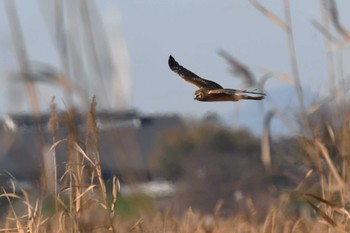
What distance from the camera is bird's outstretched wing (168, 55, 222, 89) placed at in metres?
2.48

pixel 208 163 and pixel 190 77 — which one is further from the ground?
pixel 190 77

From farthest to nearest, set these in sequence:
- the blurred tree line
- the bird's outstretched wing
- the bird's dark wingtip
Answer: the blurred tree line, the bird's dark wingtip, the bird's outstretched wing

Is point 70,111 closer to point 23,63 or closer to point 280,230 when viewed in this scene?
point 23,63

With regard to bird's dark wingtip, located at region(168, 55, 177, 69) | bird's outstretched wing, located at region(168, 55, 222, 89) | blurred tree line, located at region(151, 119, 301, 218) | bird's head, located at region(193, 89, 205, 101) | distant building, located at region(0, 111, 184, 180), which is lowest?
blurred tree line, located at region(151, 119, 301, 218)

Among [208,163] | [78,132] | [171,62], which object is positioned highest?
[171,62]

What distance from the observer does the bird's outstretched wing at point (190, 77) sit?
2480mm

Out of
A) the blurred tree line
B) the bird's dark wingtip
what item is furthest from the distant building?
the blurred tree line

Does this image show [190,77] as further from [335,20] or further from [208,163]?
[208,163]

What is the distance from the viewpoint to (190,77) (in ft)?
8.39

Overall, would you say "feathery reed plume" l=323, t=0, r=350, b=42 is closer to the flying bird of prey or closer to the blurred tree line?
the flying bird of prey

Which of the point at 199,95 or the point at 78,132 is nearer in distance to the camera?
the point at 199,95

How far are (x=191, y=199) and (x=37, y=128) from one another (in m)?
18.0

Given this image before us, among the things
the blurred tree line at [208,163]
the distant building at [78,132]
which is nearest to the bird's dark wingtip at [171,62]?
the distant building at [78,132]

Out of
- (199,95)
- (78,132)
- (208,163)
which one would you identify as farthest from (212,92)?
(208,163)
